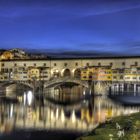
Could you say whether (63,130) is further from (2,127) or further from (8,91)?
(8,91)

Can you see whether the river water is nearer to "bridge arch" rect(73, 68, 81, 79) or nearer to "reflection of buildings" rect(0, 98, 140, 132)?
"reflection of buildings" rect(0, 98, 140, 132)

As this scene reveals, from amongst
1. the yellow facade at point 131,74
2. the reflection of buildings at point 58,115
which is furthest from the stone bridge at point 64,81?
the reflection of buildings at point 58,115

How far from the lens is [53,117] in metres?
35.8

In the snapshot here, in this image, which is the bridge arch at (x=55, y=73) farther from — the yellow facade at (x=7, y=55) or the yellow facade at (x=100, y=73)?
the yellow facade at (x=7, y=55)

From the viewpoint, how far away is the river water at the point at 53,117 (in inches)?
1103

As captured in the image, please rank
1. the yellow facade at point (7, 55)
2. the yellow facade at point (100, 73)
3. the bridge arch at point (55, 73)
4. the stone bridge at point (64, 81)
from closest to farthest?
the stone bridge at point (64, 81) → the yellow facade at point (100, 73) → the bridge arch at point (55, 73) → the yellow facade at point (7, 55)

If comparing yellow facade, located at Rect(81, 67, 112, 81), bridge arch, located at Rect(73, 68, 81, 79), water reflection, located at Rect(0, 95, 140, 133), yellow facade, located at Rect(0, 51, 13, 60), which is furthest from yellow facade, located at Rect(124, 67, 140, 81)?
yellow facade, located at Rect(0, 51, 13, 60)

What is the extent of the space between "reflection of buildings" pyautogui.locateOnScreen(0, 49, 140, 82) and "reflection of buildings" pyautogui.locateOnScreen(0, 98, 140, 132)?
1899 cm

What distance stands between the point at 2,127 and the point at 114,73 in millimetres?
37986

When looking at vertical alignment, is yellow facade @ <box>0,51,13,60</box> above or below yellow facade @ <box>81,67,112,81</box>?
above

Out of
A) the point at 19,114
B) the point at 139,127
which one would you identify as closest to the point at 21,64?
the point at 19,114

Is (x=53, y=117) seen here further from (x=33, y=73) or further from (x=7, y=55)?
(x=7, y=55)

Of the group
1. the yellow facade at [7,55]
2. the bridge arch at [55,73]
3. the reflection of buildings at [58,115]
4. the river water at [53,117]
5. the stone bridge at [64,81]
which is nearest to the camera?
the river water at [53,117]

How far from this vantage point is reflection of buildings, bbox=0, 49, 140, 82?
65625mm
